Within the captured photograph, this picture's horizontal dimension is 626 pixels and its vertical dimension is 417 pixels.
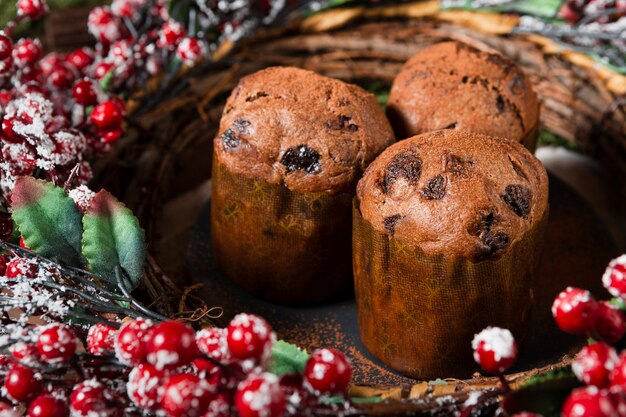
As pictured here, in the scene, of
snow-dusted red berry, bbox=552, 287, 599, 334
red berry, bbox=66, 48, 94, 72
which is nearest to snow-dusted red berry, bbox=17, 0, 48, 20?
red berry, bbox=66, 48, 94, 72

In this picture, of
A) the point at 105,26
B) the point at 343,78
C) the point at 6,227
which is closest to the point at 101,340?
the point at 6,227

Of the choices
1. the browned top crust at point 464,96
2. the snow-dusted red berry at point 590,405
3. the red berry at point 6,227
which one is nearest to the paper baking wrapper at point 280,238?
the browned top crust at point 464,96

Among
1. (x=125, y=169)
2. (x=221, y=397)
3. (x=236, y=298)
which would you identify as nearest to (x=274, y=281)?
(x=236, y=298)

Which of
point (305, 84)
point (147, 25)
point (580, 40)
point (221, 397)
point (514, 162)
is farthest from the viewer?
point (580, 40)

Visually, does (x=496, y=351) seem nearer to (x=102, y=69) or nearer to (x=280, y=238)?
(x=280, y=238)

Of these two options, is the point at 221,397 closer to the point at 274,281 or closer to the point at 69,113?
the point at 274,281
